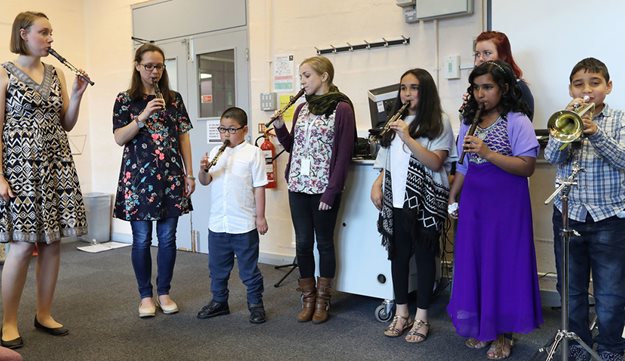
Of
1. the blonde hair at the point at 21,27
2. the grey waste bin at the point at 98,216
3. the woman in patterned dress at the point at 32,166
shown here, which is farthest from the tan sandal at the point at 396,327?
the grey waste bin at the point at 98,216

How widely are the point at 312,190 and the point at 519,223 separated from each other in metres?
1.01

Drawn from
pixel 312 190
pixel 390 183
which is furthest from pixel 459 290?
pixel 312 190

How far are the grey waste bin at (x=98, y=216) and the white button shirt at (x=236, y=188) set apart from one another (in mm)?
2909

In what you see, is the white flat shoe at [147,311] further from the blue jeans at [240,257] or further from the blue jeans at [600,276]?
the blue jeans at [600,276]

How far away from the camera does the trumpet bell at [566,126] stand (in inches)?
70.5

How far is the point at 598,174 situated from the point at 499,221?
41 centimetres

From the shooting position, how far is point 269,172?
13.5 feet

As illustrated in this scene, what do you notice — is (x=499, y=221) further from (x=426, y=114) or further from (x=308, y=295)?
(x=308, y=295)

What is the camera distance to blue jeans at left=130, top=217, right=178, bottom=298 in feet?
9.34

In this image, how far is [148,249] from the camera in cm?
290

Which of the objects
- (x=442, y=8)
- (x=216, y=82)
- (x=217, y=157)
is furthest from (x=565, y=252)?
(x=216, y=82)

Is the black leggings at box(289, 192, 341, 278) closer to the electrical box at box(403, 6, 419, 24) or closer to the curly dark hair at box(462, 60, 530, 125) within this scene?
the curly dark hair at box(462, 60, 530, 125)

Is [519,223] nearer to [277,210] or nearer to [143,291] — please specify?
[143,291]

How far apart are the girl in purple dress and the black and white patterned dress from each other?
189 cm
